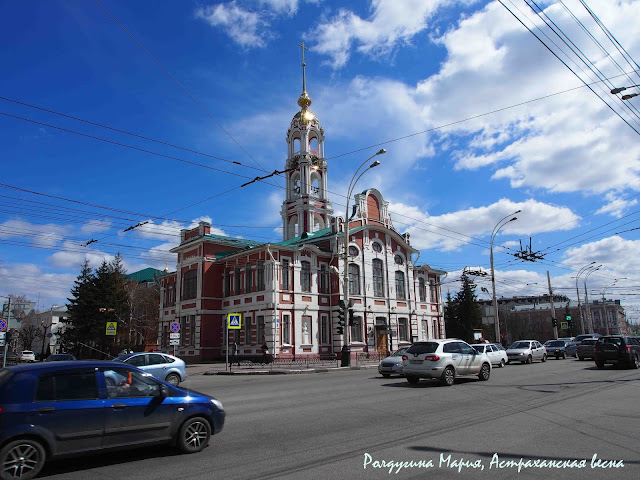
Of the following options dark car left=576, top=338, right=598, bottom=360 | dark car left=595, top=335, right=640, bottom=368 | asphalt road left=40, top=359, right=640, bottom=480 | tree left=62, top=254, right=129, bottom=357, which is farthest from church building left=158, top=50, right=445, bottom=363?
asphalt road left=40, top=359, right=640, bottom=480

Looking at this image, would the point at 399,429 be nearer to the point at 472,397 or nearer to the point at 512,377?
the point at 472,397

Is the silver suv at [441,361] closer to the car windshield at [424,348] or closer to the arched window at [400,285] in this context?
the car windshield at [424,348]

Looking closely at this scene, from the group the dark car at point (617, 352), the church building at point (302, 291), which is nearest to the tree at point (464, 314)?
the church building at point (302, 291)

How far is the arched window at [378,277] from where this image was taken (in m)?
42.8

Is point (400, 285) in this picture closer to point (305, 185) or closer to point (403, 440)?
point (305, 185)

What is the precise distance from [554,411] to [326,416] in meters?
5.10

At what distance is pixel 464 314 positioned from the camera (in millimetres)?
64125

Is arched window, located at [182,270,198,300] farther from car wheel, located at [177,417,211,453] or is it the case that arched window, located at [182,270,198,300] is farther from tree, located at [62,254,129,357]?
car wheel, located at [177,417,211,453]

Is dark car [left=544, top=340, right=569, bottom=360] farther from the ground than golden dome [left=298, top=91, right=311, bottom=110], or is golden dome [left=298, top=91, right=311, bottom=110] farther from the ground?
golden dome [left=298, top=91, right=311, bottom=110]

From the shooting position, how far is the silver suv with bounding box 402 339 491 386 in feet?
53.0

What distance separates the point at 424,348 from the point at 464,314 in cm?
5039

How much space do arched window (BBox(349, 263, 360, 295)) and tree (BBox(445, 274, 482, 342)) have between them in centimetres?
2639

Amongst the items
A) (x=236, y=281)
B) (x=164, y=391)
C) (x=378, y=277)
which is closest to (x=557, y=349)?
(x=378, y=277)

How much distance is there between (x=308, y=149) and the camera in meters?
51.2
